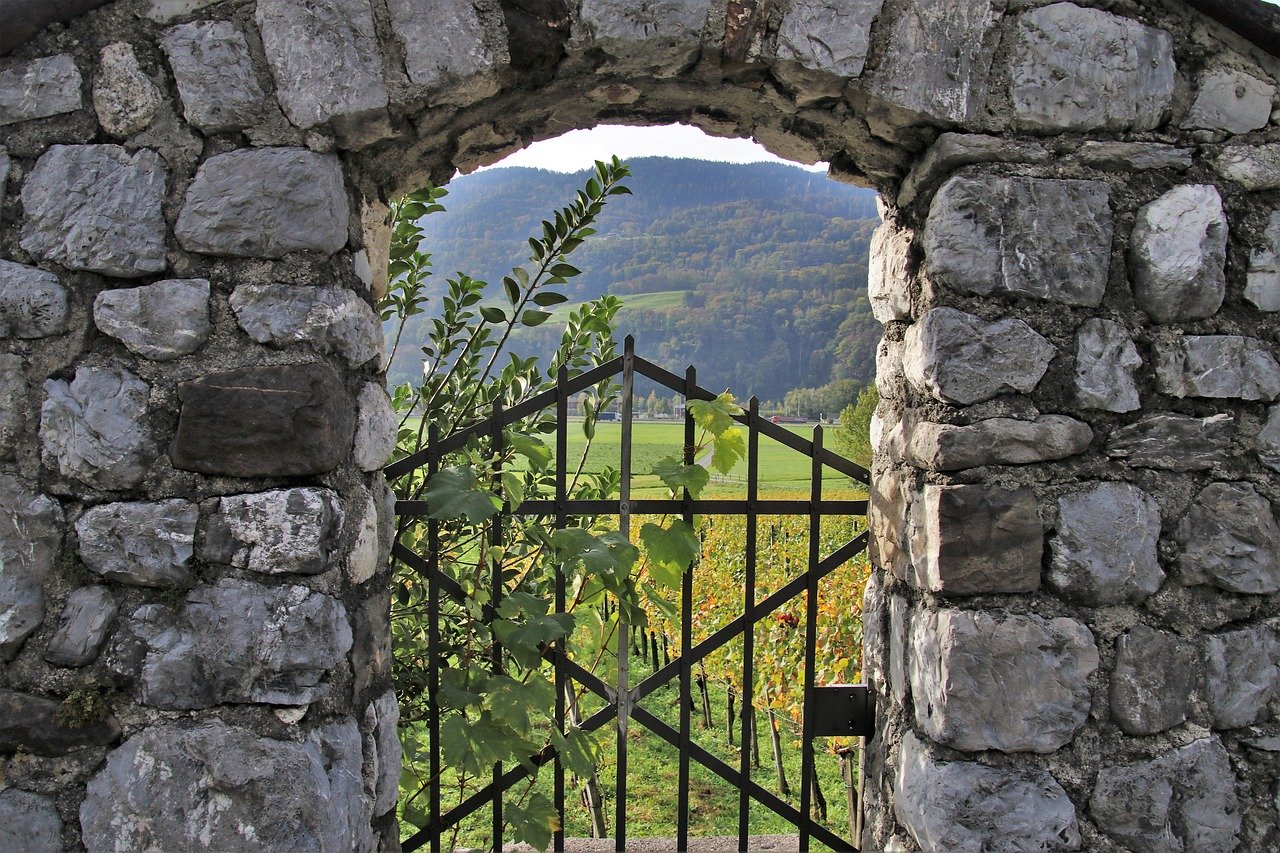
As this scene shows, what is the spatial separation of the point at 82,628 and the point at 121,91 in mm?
1153

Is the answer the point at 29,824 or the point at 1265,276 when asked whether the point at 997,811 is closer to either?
the point at 1265,276

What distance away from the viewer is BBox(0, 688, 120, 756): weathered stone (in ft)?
5.46

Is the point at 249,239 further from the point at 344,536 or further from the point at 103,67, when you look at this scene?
the point at 344,536

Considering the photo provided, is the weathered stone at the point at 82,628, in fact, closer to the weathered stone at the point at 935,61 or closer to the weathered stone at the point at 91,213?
the weathered stone at the point at 91,213

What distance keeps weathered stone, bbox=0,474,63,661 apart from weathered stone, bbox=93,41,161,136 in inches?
31.5

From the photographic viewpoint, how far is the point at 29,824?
1663mm

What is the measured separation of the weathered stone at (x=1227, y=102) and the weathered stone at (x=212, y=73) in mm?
2130

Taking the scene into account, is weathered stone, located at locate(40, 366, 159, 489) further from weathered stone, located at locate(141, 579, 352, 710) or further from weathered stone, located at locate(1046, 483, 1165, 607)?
weathered stone, located at locate(1046, 483, 1165, 607)

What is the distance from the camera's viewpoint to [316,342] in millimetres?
1766

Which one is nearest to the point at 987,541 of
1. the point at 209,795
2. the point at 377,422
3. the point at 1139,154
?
the point at 1139,154

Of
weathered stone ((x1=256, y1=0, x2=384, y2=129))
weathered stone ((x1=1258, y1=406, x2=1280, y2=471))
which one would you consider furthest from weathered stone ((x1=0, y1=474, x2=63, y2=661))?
weathered stone ((x1=1258, y1=406, x2=1280, y2=471))

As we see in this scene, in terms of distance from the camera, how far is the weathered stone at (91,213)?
1.70 m

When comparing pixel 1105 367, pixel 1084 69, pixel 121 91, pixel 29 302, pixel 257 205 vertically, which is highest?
pixel 1084 69

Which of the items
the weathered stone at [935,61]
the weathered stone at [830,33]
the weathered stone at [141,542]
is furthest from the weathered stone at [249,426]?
the weathered stone at [935,61]
